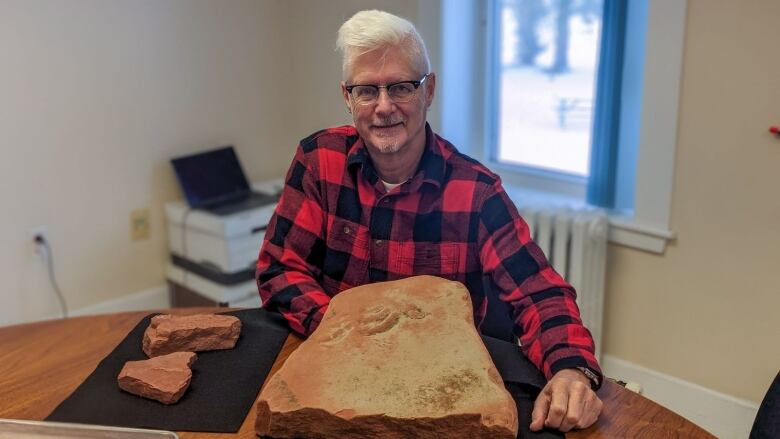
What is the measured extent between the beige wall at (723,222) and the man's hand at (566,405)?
47.0 inches

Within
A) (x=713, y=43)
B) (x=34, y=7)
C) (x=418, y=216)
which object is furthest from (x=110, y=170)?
(x=713, y=43)

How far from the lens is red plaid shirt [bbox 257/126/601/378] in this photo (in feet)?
4.95

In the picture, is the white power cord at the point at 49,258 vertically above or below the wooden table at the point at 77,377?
below

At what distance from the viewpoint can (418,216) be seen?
1.58 meters

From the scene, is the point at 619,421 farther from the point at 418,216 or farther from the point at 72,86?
the point at 72,86

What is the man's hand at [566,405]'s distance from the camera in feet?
3.72

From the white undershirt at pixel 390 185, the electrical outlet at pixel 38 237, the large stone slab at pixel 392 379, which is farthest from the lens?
the electrical outlet at pixel 38 237

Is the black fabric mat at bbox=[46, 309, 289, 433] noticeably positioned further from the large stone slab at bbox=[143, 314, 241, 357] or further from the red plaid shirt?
the red plaid shirt

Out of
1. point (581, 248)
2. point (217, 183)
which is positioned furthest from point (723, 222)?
point (217, 183)

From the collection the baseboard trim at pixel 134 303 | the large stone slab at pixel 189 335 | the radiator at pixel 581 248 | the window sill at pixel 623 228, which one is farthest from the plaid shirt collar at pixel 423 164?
the baseboard trim at pixel 134 303

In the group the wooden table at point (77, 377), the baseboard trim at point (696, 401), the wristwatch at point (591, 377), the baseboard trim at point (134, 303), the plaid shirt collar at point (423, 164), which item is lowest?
the baseboard trim at point (696, 401)

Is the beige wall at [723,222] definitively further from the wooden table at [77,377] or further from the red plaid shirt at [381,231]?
the wooden table at [77,377]

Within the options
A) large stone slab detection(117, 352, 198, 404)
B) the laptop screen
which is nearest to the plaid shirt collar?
large stone slab detection(117, 352, 198, 404)

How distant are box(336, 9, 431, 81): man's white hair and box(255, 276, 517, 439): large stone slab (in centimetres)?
51
